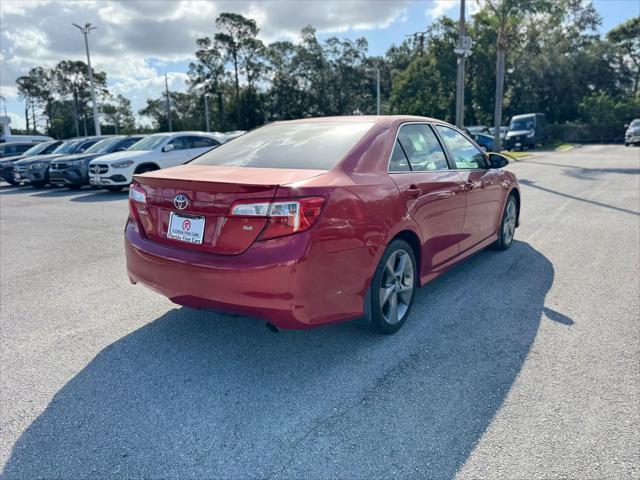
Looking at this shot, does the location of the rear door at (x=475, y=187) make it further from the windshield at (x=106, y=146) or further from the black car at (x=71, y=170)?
the windshield at (x=106, y=146)

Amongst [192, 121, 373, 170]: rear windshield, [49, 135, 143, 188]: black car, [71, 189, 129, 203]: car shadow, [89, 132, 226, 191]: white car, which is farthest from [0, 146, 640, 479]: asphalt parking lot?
[49, 135, 143, 188]: black car

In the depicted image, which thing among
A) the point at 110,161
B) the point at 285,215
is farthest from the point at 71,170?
the point at 285,215

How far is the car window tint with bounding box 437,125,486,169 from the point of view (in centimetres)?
460

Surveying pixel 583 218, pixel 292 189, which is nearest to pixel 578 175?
pixel 583 218

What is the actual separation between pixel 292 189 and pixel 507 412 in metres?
1.77

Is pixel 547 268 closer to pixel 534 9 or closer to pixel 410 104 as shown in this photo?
pixel 534 9

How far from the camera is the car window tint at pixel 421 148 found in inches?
152

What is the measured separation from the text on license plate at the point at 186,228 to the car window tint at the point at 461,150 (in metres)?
2.62

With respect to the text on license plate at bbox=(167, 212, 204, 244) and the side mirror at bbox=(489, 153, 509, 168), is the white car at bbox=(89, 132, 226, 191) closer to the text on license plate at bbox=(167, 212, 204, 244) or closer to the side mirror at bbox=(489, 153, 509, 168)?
the side mirror at bbox=(489, 153, 509, 168)

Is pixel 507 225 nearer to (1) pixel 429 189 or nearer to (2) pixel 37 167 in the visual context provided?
(1) pixel 429 189

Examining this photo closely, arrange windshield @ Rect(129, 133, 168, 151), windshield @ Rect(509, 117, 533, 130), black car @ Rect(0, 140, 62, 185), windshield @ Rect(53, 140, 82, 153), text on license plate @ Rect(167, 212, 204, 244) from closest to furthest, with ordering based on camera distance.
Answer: text on license plate @ Rect(167, 212, 204, 244) → windshield @ Rect(129, 133, 168, 151) → windshield @ Rect(53, 140, 82, 153) → black car @ Rect(0, 140, 62, 185) → windshield @ Rect(509, 117, 533, 130)

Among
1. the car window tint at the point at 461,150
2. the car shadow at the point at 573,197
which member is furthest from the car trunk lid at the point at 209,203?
the car shadow at the point at 573,197

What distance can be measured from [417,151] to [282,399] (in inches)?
91.8

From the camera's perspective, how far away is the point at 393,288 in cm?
356
